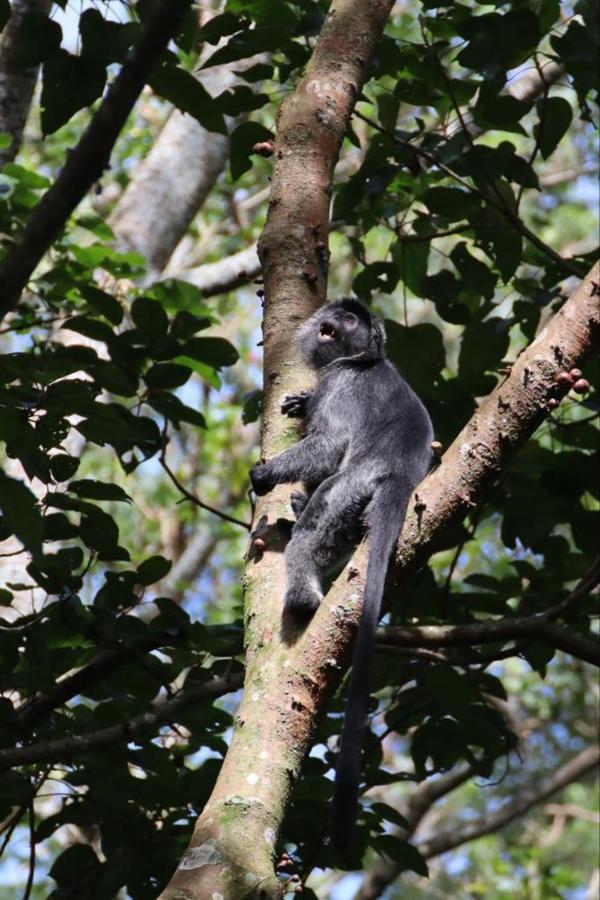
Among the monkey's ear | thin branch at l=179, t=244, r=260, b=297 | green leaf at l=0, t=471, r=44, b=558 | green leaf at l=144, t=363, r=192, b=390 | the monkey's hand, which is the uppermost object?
thin branch at l=179, t=244, r=260, b=297

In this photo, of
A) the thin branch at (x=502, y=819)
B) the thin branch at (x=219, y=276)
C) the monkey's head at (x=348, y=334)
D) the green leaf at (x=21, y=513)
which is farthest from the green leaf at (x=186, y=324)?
the thin branch at (x=502, y=819)

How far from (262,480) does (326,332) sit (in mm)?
1503

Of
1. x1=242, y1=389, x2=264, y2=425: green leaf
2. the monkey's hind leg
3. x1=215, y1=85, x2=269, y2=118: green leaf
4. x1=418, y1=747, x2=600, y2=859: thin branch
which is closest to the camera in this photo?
the monkey's hind leg

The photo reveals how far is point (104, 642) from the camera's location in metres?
3.44

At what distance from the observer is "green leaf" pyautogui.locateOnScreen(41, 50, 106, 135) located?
2732mm

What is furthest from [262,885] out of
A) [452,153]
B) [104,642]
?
[452,153]

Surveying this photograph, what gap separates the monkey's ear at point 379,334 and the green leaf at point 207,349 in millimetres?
917

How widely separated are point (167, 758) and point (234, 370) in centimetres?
1116

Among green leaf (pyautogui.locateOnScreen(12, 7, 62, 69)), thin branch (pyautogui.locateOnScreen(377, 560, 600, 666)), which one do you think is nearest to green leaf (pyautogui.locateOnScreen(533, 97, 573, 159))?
thin branch (pyautogui.locateOnScreen(377, 560, 600, 666))

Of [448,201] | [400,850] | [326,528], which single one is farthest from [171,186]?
[400,850]

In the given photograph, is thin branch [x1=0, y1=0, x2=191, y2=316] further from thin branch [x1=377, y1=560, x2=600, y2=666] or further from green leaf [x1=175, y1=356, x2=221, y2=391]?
green leaf [x1=175, y1=356, x2=221, y2=391]

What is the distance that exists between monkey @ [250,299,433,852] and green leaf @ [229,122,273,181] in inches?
27.8

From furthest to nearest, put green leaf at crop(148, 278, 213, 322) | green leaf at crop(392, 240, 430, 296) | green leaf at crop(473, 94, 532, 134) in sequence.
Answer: green leaf at crop(148, 278, 213, 322), green leaf at crop(392, 240, 430, 296), green leaf at crop(473, 94, 532, 134)

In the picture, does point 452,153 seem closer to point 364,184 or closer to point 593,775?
point 364,184
